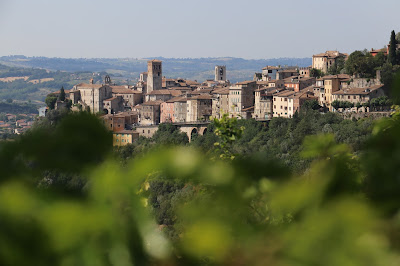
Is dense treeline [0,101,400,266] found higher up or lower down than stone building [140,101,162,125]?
higher up

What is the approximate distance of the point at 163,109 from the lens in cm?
5197

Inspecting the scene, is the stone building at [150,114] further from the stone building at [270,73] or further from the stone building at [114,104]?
the stone building at [270,73]

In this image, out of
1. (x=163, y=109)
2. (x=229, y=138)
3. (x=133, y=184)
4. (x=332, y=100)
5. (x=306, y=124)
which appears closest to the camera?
(x=133, y=184)

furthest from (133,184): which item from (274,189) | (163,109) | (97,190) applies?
(163,109)

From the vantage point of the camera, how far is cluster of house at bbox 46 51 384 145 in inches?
1658

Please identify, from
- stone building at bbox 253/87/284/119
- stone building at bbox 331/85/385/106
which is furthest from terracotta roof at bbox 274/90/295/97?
stone building at bbox 331/85/385/106

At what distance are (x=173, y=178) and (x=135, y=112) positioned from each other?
169ft

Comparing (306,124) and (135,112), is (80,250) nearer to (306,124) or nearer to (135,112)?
(306,124)

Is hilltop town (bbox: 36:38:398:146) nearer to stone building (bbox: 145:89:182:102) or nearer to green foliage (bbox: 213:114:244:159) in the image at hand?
stone building (bbox: 145:89:182:102)

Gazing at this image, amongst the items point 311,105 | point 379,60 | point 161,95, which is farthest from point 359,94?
point 161,95

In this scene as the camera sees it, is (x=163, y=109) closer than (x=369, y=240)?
No

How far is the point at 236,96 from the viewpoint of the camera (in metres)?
46.0

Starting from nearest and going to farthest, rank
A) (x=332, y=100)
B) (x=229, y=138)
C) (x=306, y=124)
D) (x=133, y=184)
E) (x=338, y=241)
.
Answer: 1. (x=338, y=241)
2. (x=133, y=184)
3. (x=229, y=138)
4. (x=306, y=124)
5. (x=332, y=100)

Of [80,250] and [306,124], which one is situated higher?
[80,250]
